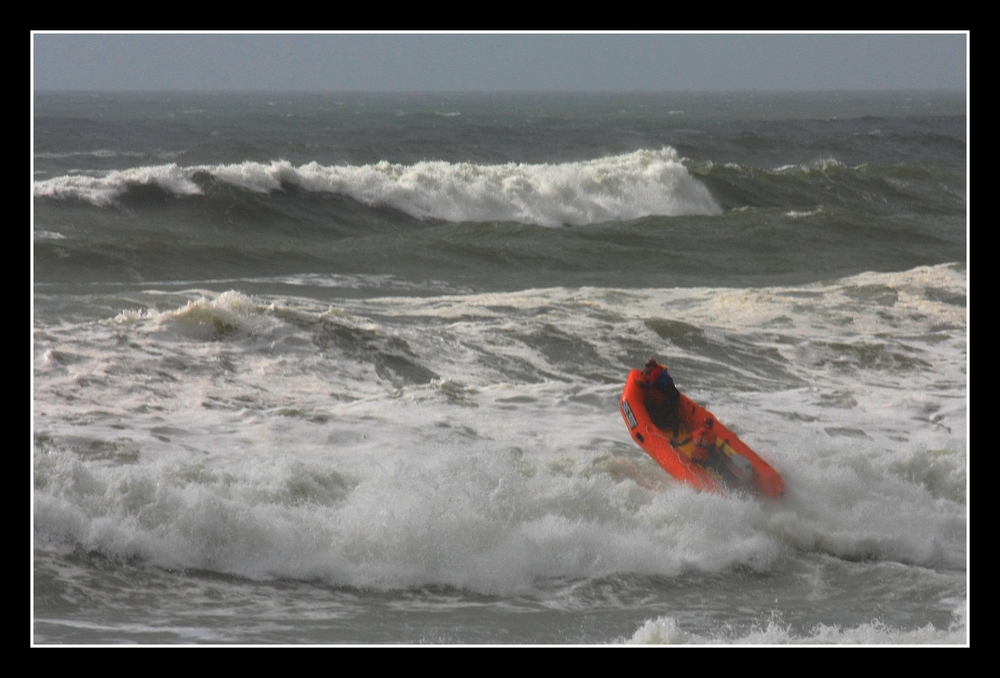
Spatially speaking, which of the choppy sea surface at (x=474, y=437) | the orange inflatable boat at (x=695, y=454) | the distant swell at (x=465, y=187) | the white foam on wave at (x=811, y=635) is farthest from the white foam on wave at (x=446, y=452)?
the distant swell at (x=465, y=187)

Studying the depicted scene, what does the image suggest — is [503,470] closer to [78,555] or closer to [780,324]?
[78,555]

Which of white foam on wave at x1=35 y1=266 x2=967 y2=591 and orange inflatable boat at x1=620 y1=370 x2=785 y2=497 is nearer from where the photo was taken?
white foam on wave at x1=35 y1=266 x2=967 y2=591

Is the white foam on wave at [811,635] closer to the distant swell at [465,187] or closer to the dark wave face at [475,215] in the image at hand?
the dark wave face at [475,215]

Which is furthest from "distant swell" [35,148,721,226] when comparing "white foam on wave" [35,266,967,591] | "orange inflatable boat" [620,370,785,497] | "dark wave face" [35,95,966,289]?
"orange inflatable boat" [620,370,785,497]

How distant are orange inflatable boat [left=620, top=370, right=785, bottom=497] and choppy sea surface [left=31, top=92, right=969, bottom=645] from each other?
0.47ft

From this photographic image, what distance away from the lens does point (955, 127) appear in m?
51.6

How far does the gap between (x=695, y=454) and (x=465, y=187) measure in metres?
15.5

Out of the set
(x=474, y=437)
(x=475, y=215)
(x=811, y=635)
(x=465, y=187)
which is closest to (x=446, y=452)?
(x=474, y=437)

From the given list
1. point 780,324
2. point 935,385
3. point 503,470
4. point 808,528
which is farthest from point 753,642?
point 780,324

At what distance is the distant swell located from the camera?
20.3m

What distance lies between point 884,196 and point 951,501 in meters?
19.7

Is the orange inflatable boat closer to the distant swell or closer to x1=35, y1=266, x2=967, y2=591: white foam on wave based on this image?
x1=35, y1=266, x2=967, y2=591: white foam on wave

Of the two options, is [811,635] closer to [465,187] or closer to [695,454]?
[695,454]

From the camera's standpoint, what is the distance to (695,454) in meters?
7.29
